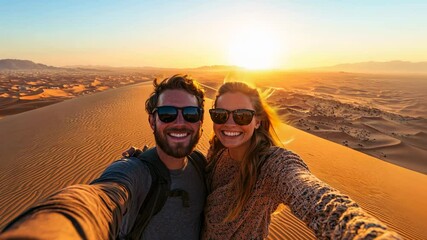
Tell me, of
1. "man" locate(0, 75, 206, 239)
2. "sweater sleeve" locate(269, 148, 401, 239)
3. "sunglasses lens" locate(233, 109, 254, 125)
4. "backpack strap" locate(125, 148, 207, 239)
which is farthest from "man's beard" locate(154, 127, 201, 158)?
"sweater sleeve" locate(269, 148, 401, 239)

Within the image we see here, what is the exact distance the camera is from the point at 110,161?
25.0 ft

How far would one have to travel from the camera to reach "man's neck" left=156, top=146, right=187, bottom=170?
89.3 inches

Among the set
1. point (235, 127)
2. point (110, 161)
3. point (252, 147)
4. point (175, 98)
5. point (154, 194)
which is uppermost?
point (175, 98)

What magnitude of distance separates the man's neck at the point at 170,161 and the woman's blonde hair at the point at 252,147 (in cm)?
40

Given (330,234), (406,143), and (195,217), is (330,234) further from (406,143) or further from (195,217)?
(406,143)

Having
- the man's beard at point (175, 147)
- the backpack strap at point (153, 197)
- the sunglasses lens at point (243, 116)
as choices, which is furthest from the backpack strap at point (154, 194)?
the sunglasses lens at point (243, 116)

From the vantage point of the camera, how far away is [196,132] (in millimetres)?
2506

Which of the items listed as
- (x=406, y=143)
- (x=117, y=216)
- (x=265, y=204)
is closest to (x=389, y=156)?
(x=406, y=143)

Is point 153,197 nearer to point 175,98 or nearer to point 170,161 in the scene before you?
point 170,161

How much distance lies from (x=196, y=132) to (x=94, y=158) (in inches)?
250

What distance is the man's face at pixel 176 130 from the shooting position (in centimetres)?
228

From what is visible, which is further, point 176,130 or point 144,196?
point 176,130

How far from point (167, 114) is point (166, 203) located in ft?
2.53

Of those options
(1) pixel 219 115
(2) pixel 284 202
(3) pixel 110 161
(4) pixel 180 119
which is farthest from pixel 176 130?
(3) pixel 110 161
